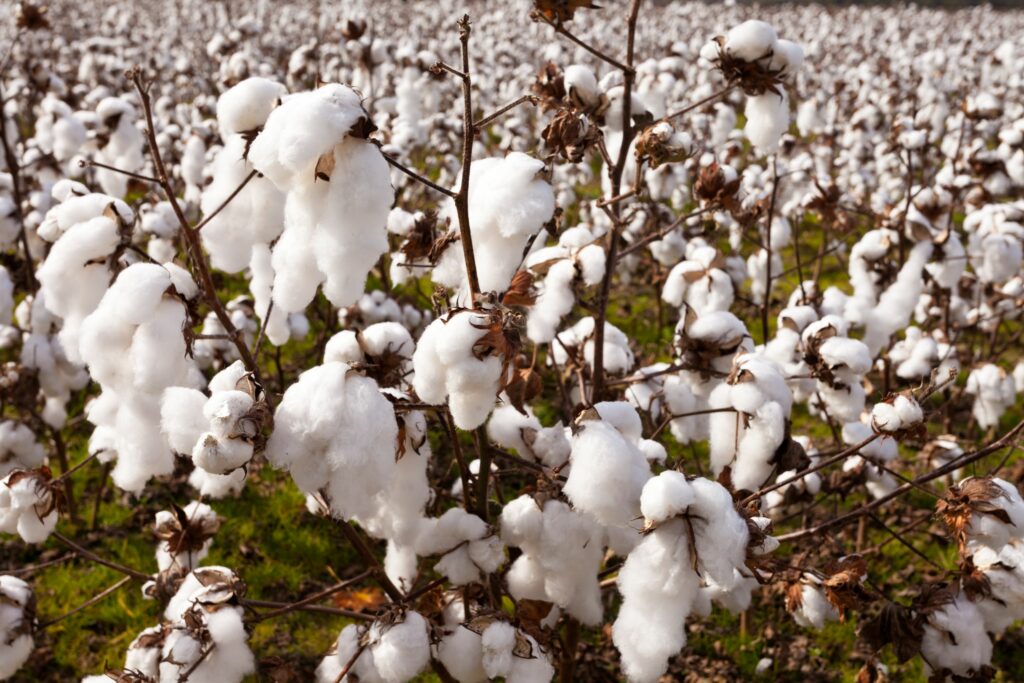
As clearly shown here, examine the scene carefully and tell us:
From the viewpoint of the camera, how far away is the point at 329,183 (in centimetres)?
153

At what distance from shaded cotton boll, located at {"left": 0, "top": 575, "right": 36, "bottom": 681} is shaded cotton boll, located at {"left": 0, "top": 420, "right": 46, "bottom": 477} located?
861mm

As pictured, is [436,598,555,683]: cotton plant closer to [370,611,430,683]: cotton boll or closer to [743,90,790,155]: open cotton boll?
[370,611,430,683]: cotton boll

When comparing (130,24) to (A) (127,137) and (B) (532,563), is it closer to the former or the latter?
(A) (127,137)

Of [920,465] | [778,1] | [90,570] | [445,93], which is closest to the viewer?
[90,570]

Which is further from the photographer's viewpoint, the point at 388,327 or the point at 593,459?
the point at 388,327

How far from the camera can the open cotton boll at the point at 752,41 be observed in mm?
2406

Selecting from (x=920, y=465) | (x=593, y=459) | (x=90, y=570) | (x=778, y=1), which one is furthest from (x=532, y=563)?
(x=778, y=1)

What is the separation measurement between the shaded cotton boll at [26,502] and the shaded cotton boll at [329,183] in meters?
1.01

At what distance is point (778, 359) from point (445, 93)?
9582mm

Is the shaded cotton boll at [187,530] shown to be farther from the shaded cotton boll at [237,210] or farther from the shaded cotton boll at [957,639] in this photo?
the shaded cotton boll at [957,639]

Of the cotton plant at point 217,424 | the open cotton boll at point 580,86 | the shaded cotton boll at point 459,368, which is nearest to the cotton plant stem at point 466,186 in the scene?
the shaded cotton boll at point 459,368

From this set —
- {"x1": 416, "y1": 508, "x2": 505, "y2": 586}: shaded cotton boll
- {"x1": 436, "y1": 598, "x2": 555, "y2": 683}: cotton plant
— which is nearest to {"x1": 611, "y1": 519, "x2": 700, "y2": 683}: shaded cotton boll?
{"x1": 436, "y1": 598, "x2": 555, "y2": 683}: cotton plant

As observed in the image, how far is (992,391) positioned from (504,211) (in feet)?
12.2

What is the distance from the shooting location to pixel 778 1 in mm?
33219
